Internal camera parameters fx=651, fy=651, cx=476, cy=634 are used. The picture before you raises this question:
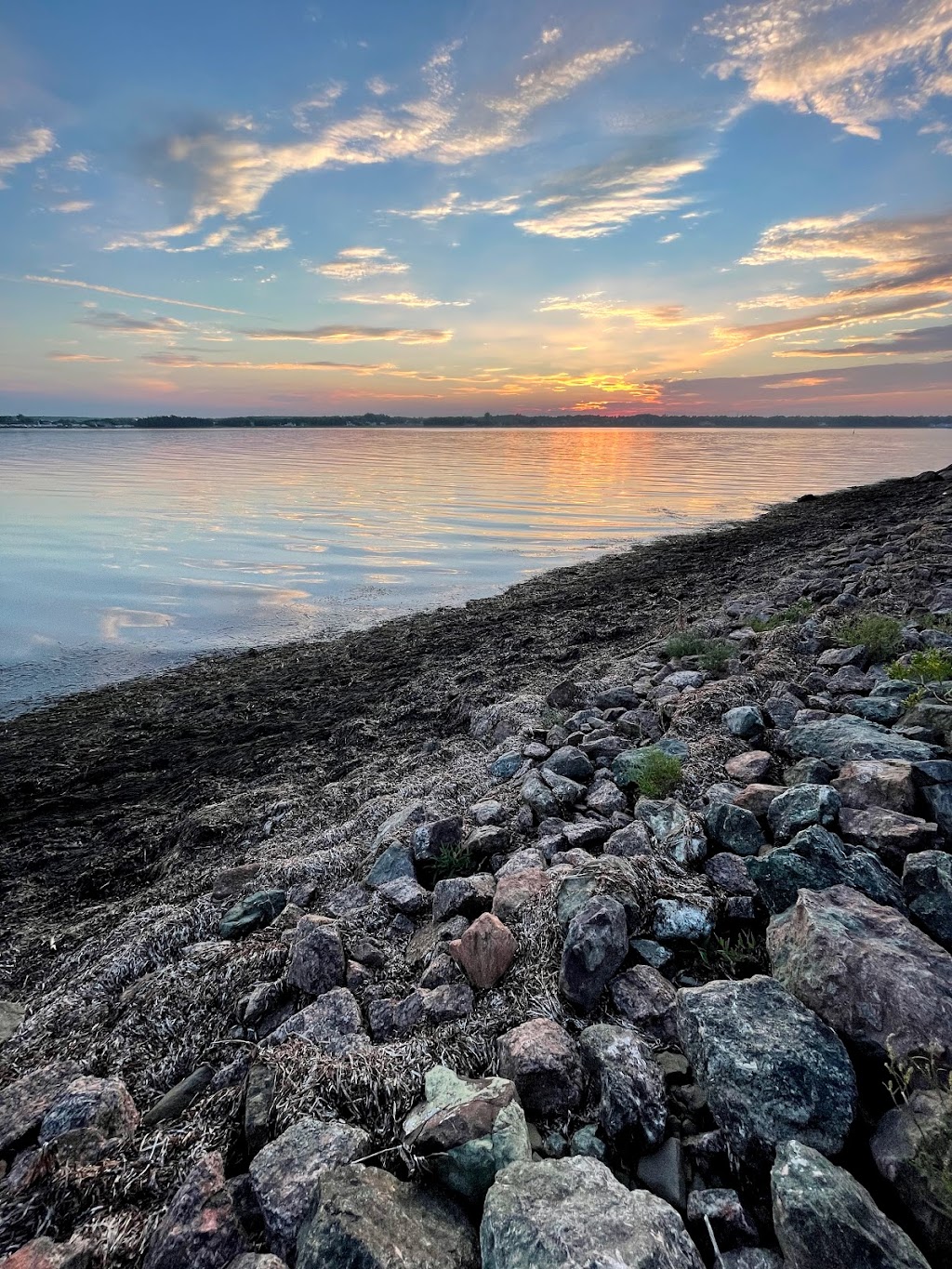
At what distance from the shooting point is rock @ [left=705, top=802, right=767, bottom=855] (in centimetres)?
329

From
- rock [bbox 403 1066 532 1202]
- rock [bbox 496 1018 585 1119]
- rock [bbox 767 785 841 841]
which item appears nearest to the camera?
rock [bbox 403 1066 532 1202]

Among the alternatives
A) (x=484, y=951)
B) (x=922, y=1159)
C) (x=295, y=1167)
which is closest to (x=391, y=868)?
(x=484, y=951)

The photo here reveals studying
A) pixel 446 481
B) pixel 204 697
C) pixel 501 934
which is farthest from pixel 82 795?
pixel 446 481

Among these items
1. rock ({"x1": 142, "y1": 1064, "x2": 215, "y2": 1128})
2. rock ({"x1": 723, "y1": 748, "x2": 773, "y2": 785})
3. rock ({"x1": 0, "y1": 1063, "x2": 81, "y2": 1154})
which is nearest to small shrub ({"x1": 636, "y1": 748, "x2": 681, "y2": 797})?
rock ({"x1": 723, "y1": 748, "x2": 773, "y2": 785})

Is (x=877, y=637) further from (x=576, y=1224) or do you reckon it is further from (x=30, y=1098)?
(x=30, y=1098)

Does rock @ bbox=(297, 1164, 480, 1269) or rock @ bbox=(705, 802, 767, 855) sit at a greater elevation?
rock @ bbox=(705, 802, 767, 855)

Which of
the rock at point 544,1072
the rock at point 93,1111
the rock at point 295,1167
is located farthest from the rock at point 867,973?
the rock at point 93,1111

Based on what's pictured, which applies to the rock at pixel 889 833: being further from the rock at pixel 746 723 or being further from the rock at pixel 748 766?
the rock at pixel 746 723

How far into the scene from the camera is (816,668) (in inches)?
226

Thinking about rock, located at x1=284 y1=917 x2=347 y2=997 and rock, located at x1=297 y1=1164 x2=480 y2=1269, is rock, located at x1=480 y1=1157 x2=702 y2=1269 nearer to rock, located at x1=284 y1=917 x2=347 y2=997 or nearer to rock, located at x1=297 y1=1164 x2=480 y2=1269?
rock, located at x1=297 y1=1164 x2=480 y2=1269

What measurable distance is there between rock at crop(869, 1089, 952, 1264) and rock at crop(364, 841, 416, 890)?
8.05 ft

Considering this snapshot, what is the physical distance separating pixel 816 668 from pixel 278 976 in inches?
193

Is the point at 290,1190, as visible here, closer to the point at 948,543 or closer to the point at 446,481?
the point at 948,543

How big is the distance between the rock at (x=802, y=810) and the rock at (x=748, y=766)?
1.54 feet
